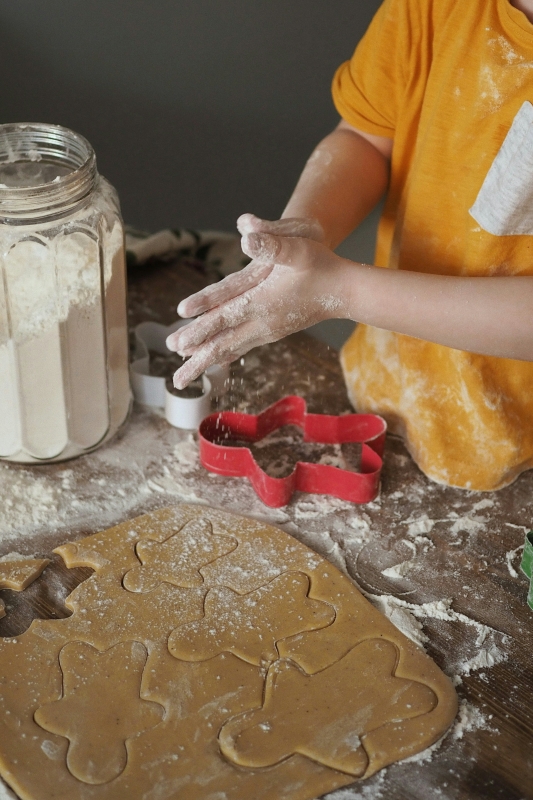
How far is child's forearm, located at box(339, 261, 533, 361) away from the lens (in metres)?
0.83

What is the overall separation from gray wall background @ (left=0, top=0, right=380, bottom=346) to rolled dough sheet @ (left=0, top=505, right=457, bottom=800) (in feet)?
2.41

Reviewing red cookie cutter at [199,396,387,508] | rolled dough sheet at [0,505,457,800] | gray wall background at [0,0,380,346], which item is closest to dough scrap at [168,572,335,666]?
rolled dough sheet at [0,505,457,800]

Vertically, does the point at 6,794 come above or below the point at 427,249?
below

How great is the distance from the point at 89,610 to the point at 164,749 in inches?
6.4

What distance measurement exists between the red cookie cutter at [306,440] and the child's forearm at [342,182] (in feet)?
0.70

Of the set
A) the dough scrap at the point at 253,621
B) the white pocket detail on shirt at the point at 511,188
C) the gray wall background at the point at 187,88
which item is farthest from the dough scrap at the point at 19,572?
the gray wall background at the point at 187,88

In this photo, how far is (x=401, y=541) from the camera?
0.89 m

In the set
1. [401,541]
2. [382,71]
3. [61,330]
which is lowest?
[401,541]

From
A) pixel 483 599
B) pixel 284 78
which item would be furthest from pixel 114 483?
pixel 284 78

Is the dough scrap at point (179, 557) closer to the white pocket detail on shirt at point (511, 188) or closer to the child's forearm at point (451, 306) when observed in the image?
the child's forearm at point (451, 306)

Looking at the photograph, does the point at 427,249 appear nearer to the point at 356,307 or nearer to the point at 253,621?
the point at 356,307

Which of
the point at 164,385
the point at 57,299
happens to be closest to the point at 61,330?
the point at 57,299

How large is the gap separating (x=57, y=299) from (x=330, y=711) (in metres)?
0.49

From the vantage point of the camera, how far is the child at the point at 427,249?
83 cm
